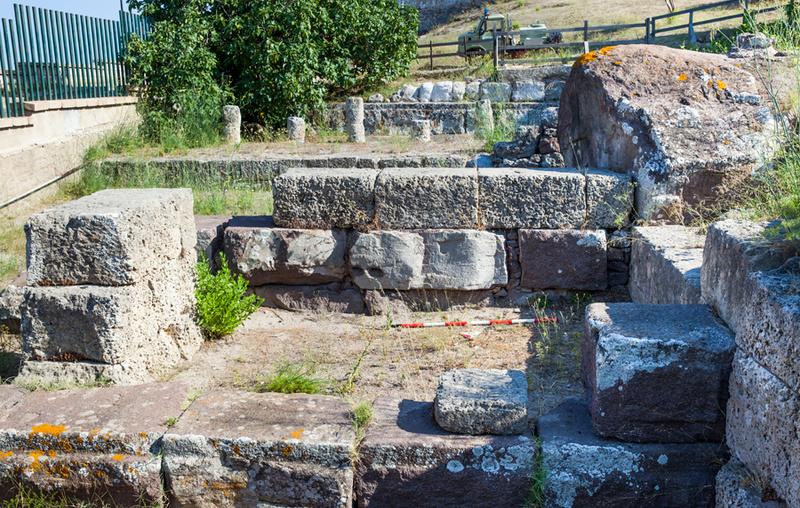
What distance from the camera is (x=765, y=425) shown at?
2.11m

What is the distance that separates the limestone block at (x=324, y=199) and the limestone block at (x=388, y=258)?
17cm

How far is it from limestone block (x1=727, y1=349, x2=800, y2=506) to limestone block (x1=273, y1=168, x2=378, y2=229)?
289cm

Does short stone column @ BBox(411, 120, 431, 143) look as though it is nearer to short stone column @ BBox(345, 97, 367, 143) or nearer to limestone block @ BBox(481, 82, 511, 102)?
short stone column @ BBox(345, 97, 367, 143)

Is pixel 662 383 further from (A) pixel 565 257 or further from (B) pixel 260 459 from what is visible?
(A) pixel 565 257

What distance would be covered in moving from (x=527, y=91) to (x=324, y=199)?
1210cm

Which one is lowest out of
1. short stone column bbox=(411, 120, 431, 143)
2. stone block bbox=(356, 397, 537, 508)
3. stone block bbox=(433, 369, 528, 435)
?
stone block bbox=(356, 397, 537, 508)

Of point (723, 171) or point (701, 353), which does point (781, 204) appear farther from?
point (723, 171)

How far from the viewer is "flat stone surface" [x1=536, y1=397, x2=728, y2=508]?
2490 millimetres

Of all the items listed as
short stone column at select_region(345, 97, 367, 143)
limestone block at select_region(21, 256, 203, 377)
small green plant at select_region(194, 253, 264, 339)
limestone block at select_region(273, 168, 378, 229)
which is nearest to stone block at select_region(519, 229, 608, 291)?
limestone block at select_region(273, 168, 378, 229)

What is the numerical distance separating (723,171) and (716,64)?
1.02 m

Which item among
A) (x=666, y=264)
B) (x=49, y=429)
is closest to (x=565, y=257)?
(x=666, y=264)

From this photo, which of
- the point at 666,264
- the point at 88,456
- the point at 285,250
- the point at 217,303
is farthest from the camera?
the point at 285,250

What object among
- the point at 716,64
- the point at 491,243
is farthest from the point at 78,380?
the point at 716,64

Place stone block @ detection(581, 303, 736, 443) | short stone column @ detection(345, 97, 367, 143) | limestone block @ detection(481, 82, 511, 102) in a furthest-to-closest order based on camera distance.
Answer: limestone block @ detection(481, 82, 511, 102)
short stone column @ detection(345, 97, 367, 143)
stone block @ detection(581, 303, 736, 443)
